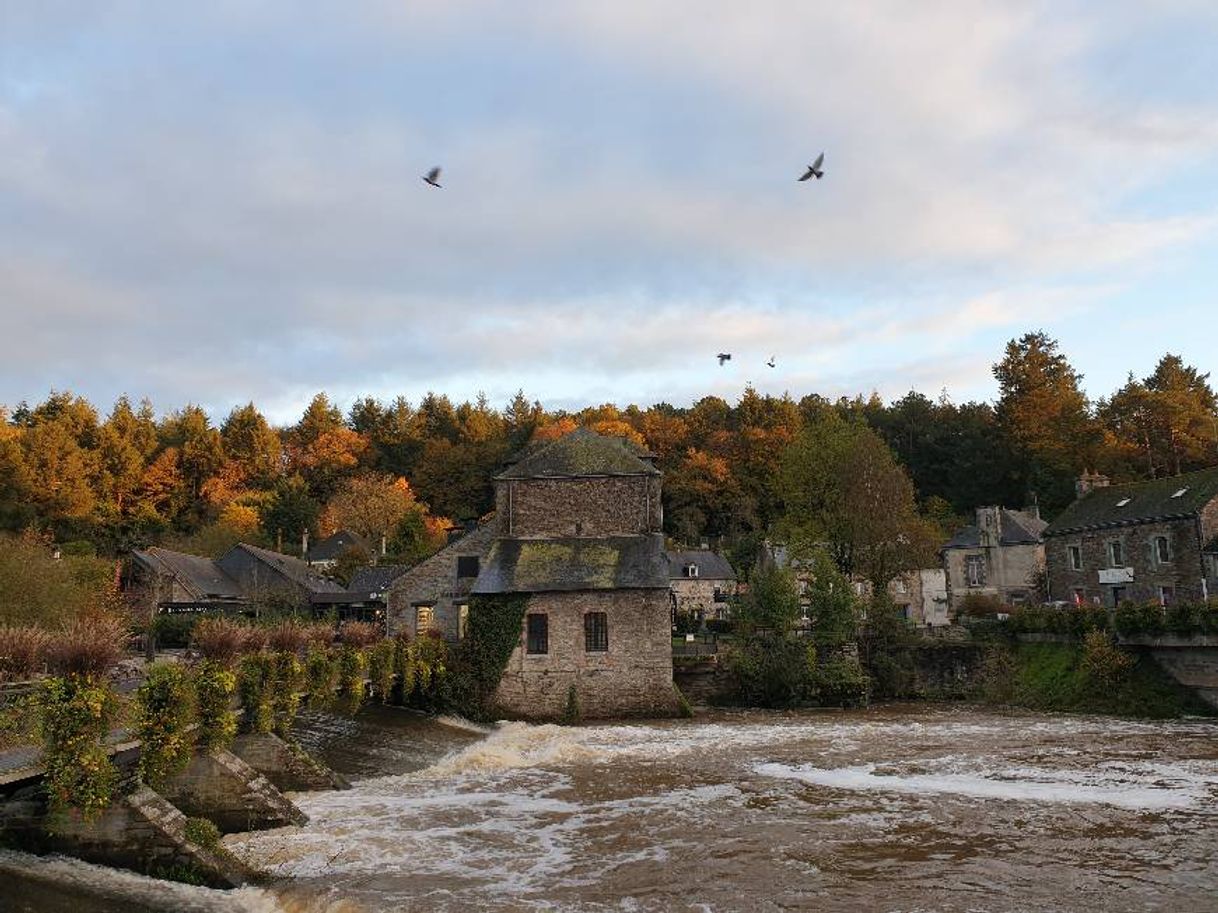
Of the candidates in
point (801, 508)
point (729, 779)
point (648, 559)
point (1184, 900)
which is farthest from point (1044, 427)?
point (1184, 900)

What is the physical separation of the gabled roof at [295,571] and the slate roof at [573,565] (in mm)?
19681

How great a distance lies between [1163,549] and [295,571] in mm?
43581

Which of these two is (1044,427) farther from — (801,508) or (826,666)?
(826,666)

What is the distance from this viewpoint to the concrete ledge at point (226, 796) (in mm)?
12992

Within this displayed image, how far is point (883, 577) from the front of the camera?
40.9 m

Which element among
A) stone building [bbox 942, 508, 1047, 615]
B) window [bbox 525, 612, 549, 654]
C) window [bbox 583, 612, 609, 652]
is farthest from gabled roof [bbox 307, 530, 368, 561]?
stone building [bbox 942, 508, 1047, 615]

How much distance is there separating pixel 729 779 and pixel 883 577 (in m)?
25.1

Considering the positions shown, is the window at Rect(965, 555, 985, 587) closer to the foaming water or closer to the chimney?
the chimney

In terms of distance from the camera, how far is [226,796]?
13.2 m

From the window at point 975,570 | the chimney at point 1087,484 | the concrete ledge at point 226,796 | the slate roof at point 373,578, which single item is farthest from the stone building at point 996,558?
the concrete ledge at point 226,796

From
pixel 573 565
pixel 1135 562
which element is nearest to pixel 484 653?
pixel 573 565

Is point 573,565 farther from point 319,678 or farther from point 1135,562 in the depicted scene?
point 1135,562

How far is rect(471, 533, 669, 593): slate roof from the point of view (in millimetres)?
29750

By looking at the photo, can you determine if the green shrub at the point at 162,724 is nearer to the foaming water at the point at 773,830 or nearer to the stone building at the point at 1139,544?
the foaming water at the point at 773,830
